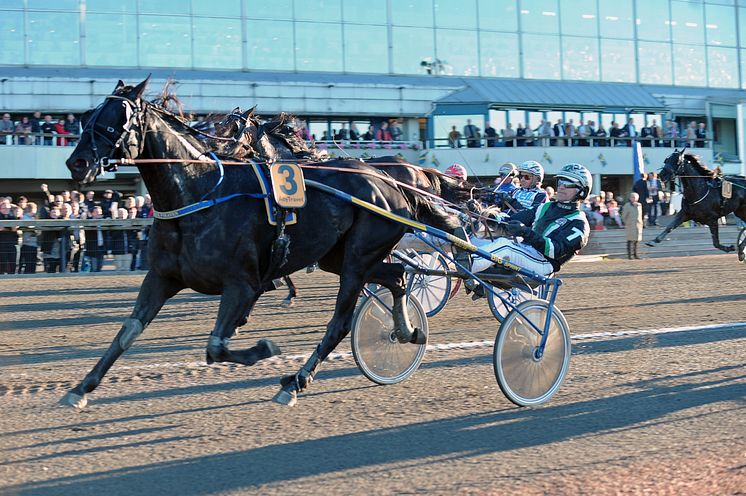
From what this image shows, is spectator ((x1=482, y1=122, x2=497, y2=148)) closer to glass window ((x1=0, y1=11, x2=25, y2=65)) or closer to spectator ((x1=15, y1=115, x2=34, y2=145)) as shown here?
spectator ((x1=15, y1=115, x2=34, y2=145))

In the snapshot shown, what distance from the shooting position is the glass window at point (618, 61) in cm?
3438

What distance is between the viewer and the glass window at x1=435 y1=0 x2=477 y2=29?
3147 centimetres

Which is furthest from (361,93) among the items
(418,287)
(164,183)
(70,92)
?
(164,183)

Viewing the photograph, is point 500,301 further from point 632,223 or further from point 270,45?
point 270,45

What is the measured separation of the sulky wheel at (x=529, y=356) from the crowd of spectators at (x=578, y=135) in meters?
21.2

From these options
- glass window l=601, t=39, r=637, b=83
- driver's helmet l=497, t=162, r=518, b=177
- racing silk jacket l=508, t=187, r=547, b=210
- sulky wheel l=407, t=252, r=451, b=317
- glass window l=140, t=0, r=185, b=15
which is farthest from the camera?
glass window l=601, t=39, r=637, b=83

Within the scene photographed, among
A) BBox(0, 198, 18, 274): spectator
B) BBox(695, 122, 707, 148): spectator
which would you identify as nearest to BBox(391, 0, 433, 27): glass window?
BBox(695, 122, 707, 148): spectator

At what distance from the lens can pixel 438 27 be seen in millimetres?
31359

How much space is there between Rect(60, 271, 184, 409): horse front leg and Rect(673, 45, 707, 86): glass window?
33.8m

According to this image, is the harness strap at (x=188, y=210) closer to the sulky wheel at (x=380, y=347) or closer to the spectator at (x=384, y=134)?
the sulky wheel at (x=380, y=347)

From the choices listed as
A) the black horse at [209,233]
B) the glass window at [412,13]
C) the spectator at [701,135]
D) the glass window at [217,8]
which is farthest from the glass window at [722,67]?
the black horse at [209,233]

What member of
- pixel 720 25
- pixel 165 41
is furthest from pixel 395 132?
pixel 720 25

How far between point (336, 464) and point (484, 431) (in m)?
1.04

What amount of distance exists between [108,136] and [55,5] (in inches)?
916
